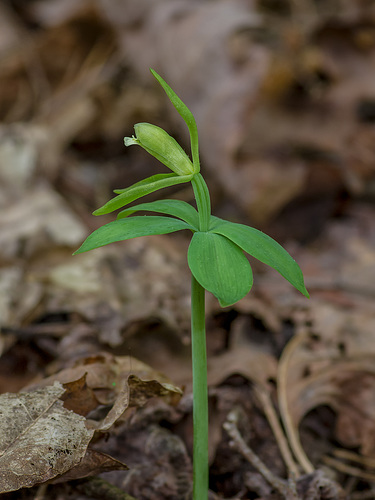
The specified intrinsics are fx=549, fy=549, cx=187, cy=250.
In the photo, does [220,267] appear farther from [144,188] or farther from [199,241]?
[144,188]

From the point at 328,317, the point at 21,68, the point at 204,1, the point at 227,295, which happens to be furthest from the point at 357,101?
the point at 227,295

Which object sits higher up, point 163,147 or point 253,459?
point 163,147

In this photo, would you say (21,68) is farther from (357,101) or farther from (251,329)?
(251,329)

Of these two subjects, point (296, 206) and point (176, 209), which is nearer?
point (176, 209)

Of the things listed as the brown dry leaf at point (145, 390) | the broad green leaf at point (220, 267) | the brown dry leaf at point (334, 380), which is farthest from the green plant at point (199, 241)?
the brown dry leaf at point (334, 380)

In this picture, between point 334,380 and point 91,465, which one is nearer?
point 91,465

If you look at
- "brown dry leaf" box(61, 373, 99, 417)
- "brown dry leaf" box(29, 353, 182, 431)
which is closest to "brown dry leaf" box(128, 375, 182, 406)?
"brown dry leaf" box(29, 353, 182, 431)

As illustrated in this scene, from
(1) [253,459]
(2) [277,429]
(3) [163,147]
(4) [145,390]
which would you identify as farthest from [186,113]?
(2) [277,429]
